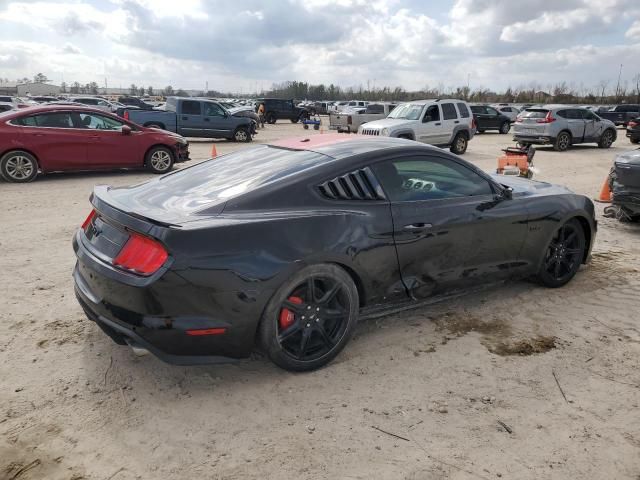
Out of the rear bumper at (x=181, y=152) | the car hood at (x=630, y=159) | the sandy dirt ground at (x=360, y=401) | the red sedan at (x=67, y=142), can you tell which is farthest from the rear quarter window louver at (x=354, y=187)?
the rear bumper at (x=181, y=152)

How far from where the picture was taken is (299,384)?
10.7 ft

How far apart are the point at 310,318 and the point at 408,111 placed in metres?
14.8

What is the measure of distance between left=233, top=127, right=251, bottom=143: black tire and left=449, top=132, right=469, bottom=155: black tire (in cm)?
855

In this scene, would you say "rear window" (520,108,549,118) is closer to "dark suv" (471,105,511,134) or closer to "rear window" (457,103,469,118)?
"rear window" (457,103,469,118)

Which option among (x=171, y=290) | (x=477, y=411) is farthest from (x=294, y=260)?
(x=477, y=411)

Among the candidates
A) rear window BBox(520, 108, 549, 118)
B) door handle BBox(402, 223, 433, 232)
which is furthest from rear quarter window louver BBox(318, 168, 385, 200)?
rear window BBox(520, 108, 549, 118)

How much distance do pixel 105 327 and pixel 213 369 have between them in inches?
29.9

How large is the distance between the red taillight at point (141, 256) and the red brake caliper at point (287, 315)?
817 mm

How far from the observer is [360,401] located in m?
3.08

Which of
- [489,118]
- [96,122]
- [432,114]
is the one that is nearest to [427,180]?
[96,122]

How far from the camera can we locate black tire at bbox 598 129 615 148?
20117mm

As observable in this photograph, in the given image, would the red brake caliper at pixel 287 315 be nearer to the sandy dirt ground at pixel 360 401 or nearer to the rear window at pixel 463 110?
the sandy dirt ground at pixel 360 401

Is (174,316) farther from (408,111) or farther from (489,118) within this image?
(489,118)

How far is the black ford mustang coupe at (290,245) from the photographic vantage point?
2893 millimetres
